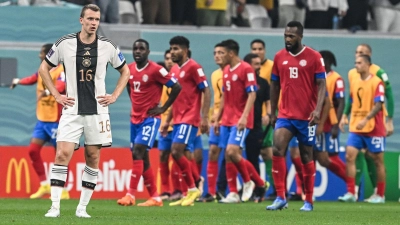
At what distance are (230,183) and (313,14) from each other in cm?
724

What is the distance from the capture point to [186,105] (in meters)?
16.4

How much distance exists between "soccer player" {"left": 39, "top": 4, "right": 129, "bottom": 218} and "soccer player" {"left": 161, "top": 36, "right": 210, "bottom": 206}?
4.87 meters

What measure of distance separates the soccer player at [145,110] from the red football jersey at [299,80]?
2224 mm

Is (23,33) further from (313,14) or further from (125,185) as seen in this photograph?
(313,14)

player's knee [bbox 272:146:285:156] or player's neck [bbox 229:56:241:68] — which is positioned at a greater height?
player's neck [bbox 229:56:241:68]

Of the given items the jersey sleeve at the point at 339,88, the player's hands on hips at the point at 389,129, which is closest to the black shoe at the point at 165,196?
the jersey sleeve at the point at 339,88

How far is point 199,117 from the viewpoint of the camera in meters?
16.5

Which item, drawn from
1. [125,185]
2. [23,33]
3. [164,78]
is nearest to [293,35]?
[164,78]

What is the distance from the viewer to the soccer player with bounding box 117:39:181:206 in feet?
48.8

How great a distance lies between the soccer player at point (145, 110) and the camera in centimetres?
1486

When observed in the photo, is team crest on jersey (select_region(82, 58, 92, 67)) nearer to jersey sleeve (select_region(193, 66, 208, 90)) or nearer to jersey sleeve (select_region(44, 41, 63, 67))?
jersey sleeve (select_region(44, 41, 63, 67))

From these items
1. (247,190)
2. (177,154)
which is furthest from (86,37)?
(247,190)

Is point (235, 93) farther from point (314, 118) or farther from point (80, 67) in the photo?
point (80, 67)

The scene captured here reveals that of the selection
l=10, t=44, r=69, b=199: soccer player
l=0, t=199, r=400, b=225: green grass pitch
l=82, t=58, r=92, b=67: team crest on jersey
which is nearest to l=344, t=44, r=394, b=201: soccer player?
l=0, t=199, r=400, b=225: green grass pitch
